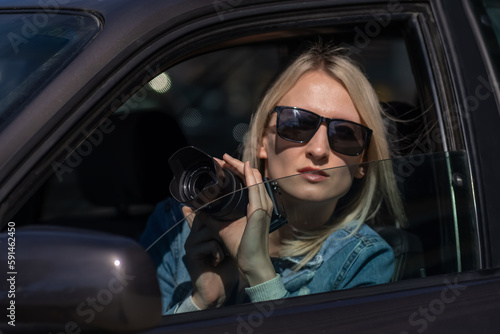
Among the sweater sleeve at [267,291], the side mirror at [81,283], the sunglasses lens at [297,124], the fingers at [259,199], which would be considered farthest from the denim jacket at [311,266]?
the sunglasses lens at [297,124]

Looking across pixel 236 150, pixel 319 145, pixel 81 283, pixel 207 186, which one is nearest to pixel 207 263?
pixel 207 186

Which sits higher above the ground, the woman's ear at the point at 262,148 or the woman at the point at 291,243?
the woman's ear at the point at 262,148

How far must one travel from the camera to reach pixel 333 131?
188 centimetres

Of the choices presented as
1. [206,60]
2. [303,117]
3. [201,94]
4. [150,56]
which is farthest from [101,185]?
[150,56]

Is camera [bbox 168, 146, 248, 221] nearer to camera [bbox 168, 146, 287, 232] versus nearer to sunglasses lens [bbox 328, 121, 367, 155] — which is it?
camera [bbox 168, 146, 287, 232]

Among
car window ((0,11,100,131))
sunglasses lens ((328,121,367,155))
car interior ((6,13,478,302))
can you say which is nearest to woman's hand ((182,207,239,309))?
car interior ((6,13,478,302))

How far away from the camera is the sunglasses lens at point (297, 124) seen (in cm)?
189

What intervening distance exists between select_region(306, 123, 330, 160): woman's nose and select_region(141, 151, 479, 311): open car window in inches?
10.9

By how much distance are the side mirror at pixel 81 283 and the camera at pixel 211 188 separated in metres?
0.34

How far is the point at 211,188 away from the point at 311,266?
0.28m

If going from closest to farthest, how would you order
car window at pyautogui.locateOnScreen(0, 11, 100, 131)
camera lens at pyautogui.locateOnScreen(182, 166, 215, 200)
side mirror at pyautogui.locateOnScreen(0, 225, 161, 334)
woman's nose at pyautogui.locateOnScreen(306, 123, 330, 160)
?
side mirror at pyautogui.locateOnScreen(0, 225, 161, 334)
car window at pyautogui.locateOnScreen(0, 11, 100, 131)
camera lens at pyautogui.locateOnScreen(182, 166, 215, 200)
woman's nose at pyautogui.locateOnScreen(306, 123, 330, 160)

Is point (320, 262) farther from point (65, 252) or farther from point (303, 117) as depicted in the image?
point (65, 252)

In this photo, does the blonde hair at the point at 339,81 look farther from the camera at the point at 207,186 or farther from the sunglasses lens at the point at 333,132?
the camera at the point at 207,186

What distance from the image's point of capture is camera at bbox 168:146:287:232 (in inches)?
58.5
